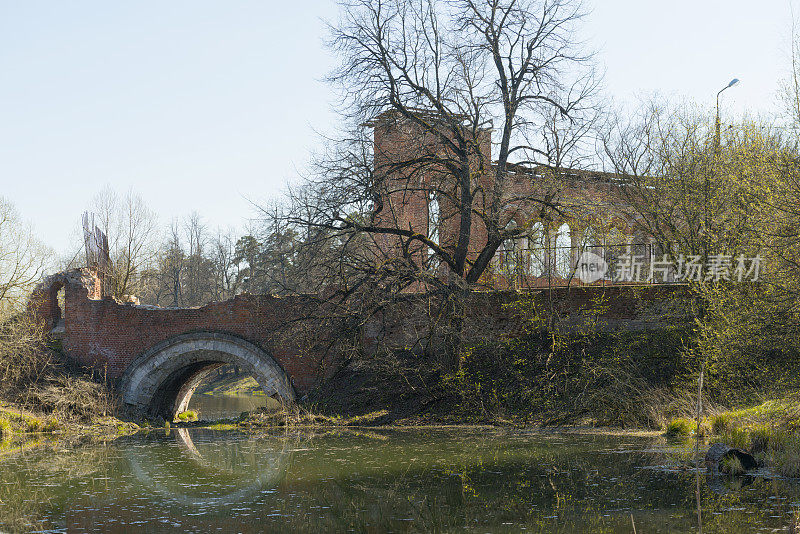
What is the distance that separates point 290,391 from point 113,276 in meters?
12.3

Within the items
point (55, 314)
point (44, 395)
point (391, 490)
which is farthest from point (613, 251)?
point (55, 314)

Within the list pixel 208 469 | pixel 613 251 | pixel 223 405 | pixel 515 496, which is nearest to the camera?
pixel 515 496

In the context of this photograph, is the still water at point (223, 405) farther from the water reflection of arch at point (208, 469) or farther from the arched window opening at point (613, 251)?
the arched window opening at point (613, 251)

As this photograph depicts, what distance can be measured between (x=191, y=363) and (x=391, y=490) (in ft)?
43.5

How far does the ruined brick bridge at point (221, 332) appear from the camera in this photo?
20000 millimetres

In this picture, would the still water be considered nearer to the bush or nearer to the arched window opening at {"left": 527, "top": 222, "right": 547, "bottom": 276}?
the arched window opening at {"left": 527, "top": 222, "right": 547, "bottom": 276}

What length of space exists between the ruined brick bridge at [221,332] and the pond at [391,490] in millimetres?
5734

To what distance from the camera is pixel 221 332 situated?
841 inches

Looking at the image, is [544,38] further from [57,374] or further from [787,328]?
[57,374]

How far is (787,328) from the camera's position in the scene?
486 inches

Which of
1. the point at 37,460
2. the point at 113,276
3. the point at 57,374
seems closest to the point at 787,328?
the point at 37,460

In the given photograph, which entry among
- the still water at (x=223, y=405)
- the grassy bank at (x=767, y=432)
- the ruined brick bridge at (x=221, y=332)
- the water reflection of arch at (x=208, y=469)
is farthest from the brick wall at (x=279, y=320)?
the grassy bank at (x=767, y=432)

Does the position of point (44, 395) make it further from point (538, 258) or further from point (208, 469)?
point (538, 258)

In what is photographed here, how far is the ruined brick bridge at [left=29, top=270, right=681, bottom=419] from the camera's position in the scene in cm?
2000
